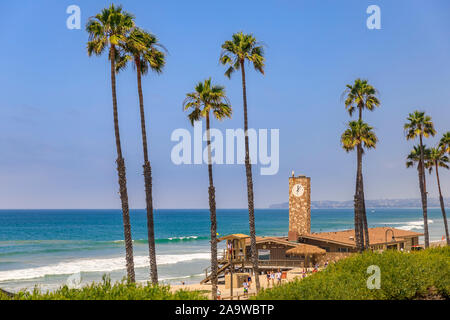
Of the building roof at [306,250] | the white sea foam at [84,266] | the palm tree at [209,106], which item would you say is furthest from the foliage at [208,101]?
the white sea foam at [84,266]

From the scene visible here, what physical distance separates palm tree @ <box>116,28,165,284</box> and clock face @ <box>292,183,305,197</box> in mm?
28288

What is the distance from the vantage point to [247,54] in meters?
32.9

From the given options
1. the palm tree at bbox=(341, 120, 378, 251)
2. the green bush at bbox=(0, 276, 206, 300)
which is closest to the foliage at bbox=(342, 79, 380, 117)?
the palm tree at bbox=(341, 120, 378, 251)

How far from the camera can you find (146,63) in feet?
94.2

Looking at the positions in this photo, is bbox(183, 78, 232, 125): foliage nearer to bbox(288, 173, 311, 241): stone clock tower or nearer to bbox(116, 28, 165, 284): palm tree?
bbox(116, 28, 165, 284): palm tree

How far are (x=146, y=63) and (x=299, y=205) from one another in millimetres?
29804

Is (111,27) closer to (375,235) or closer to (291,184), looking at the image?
(291,184)

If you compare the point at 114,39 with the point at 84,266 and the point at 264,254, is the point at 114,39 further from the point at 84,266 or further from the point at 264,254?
the point at 84,266

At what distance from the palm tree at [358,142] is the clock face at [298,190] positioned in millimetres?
9065

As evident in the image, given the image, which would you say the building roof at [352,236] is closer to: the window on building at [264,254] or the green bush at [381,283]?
the window on building at [264,254]

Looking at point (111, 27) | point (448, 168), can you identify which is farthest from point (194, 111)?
point (448, 168)

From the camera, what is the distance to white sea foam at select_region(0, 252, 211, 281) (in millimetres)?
63500

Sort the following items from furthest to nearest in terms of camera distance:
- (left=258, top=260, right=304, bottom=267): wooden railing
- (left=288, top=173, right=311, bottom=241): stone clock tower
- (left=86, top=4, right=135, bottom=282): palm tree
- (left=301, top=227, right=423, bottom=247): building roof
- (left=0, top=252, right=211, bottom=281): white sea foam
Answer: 1. (left=0, top=252, right=211, bottom=281): white sea foam
2. (left=288, top=173, right=311, bottom=241): stone clock tower
3. (left=301, top=227, right=423, bottom=247): building roof
4. (left=258, top=260, right=304, bottom=267): wooden railing
5. (left=86, top=4, right=135, bottom=282): palm tree

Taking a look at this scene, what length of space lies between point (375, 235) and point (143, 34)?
132 ft
